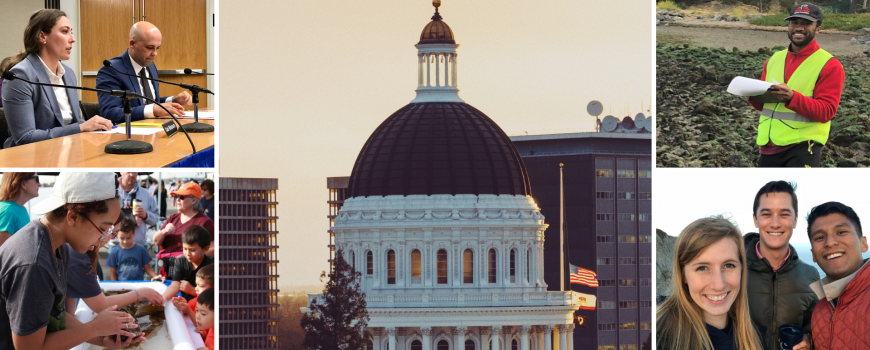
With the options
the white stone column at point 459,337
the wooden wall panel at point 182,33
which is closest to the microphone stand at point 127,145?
the white stone column at point 459,337

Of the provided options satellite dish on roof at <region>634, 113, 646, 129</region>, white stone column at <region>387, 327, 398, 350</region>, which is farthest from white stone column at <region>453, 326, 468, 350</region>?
satellite dish on roof at <region>634, 113, 646, 129</region>

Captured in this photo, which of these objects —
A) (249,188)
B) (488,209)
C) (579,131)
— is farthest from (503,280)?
(249,188)

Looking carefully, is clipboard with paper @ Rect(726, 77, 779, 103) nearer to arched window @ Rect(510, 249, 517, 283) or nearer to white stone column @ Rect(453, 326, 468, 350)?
arched window @ Rect(510, 249, 517, 283)

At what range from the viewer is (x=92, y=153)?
4.47 meters

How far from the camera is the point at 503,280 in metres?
6.28

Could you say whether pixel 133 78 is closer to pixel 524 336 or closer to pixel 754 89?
pixel 524 336

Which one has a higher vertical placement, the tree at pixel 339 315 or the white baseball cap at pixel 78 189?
the white baseball cap at pixel 78 189

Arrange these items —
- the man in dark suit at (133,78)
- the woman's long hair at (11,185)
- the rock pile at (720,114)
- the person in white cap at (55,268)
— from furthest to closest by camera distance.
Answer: the rock pile at (720,114)
the man in dark suit at (133,78)
the woman's long hair at (11,185)
the person in white cap at (55,268)

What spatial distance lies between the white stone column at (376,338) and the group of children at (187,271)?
1.42 m

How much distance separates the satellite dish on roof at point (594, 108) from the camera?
6.27m

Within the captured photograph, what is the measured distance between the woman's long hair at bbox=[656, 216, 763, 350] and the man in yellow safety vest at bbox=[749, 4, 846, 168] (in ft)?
2.50

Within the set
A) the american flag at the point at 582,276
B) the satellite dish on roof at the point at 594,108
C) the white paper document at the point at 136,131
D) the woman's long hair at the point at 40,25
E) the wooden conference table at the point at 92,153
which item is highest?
the woman's long hair at the point at 40,25

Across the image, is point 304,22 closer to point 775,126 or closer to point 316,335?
point 316,335

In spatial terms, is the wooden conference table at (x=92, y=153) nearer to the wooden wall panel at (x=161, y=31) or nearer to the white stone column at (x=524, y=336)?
the white stone column at (x=524, y=336)
